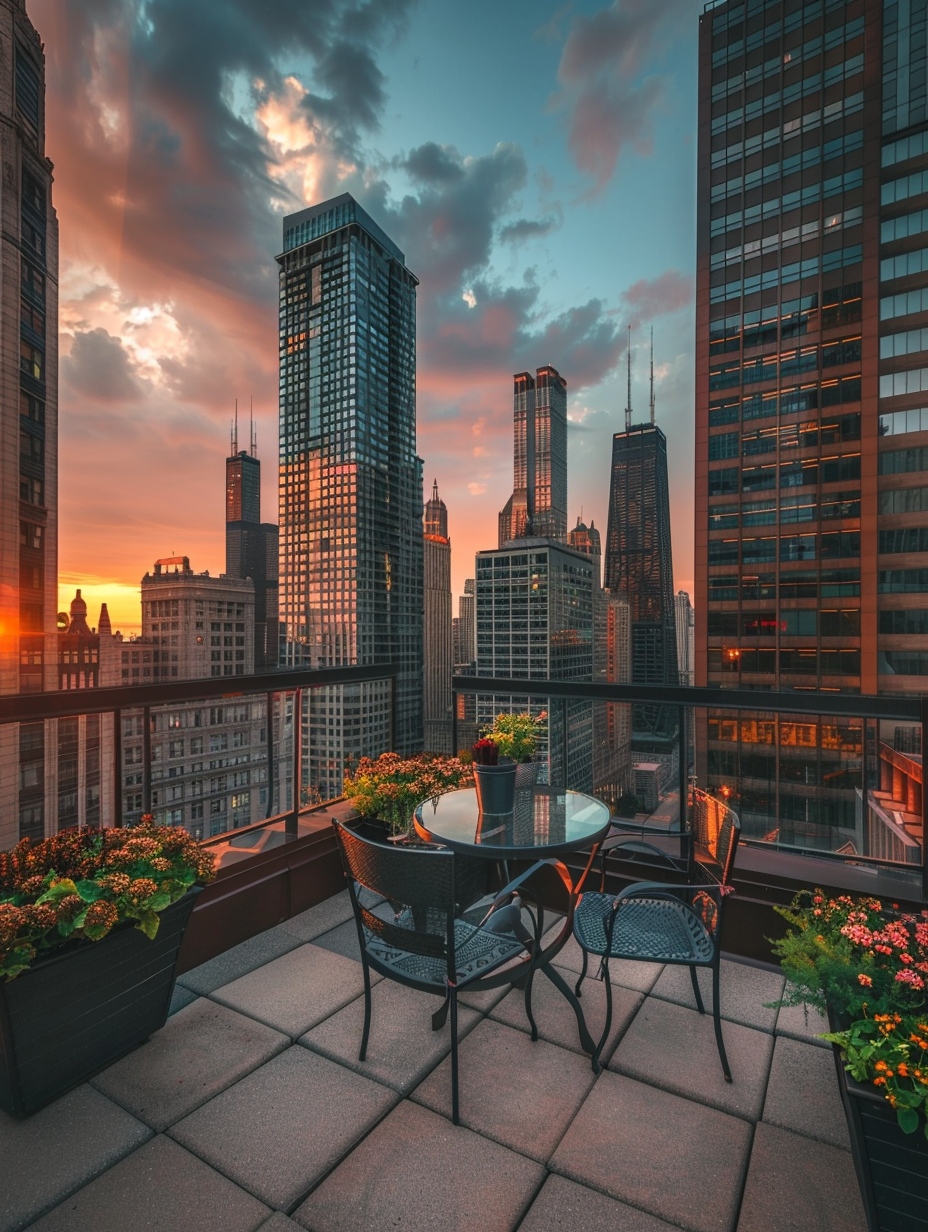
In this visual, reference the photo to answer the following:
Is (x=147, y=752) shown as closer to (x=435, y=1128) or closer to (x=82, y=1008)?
(x=82, y=1008)

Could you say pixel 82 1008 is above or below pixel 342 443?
below

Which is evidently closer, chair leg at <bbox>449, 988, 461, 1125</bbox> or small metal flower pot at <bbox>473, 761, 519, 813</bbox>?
chair leg at <bbox>449, 988, 461, 1125</bbox>

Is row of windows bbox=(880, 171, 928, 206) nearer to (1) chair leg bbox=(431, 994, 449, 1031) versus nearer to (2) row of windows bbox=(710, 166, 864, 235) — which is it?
(2) row of windows bbox=(710, 166, 864, 235)

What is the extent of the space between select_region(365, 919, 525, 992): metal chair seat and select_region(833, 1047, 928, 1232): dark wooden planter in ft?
3.01

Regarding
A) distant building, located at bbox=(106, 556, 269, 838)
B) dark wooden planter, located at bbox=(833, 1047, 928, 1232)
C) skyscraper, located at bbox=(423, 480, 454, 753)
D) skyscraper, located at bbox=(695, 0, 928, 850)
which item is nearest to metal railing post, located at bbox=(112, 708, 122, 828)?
dark wooden planter, located at bbox=(833, 1047, 928, 1232)

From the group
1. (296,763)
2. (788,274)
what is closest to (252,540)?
(788,274)

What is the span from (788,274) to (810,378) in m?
8.37

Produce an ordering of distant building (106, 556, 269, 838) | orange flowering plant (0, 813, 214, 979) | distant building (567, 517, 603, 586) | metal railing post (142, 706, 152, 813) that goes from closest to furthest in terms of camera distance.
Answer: orange flowering plant (0, 813, 214, 979)
metal railing post (142, 706, 152, 813)
distant building (106, 556, 269, 838)
distant building (567, 517, 603, 586)

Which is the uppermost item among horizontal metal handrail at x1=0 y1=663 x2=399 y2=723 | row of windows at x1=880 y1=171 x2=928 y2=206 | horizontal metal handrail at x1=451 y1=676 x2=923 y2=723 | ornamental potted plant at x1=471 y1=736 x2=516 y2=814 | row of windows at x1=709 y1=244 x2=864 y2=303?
row of windows at x1=880 y1=171 x2=928 y2=206

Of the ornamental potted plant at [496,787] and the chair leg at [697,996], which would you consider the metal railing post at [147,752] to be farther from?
the chair leg at [697,996]

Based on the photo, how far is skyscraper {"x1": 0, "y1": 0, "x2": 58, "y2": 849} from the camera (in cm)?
3878

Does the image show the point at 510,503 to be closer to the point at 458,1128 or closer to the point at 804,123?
the point at 804,123

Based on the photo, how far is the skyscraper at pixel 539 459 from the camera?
4318 inches

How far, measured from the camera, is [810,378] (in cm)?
4116
